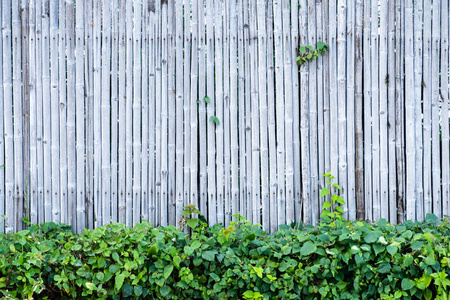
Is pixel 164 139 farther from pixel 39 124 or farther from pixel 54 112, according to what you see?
pixel 39 124

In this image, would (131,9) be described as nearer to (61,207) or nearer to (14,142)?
(14,142)

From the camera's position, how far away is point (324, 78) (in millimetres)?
3619

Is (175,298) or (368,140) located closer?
(175,298)

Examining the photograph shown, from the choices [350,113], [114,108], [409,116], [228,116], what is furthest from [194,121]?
[409,116]

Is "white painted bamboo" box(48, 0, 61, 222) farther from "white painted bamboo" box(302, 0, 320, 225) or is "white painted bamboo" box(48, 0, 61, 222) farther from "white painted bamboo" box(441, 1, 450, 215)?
"white painted bamboo" box(441, 1, 450, 215)

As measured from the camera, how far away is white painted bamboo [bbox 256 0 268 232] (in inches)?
141

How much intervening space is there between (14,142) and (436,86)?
4.20 meters

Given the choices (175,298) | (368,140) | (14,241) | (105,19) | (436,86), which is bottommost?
(175,298)

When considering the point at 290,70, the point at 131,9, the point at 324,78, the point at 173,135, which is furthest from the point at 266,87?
the point at 131,9

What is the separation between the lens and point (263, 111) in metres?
3.59

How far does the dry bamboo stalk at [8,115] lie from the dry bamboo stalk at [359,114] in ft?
11.1

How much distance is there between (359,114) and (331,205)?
3.09ft

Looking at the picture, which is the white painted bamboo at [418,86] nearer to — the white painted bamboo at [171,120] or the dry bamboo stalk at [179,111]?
the dry bamboo stalk at [179,111]

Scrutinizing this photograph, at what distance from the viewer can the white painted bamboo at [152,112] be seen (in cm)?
358
